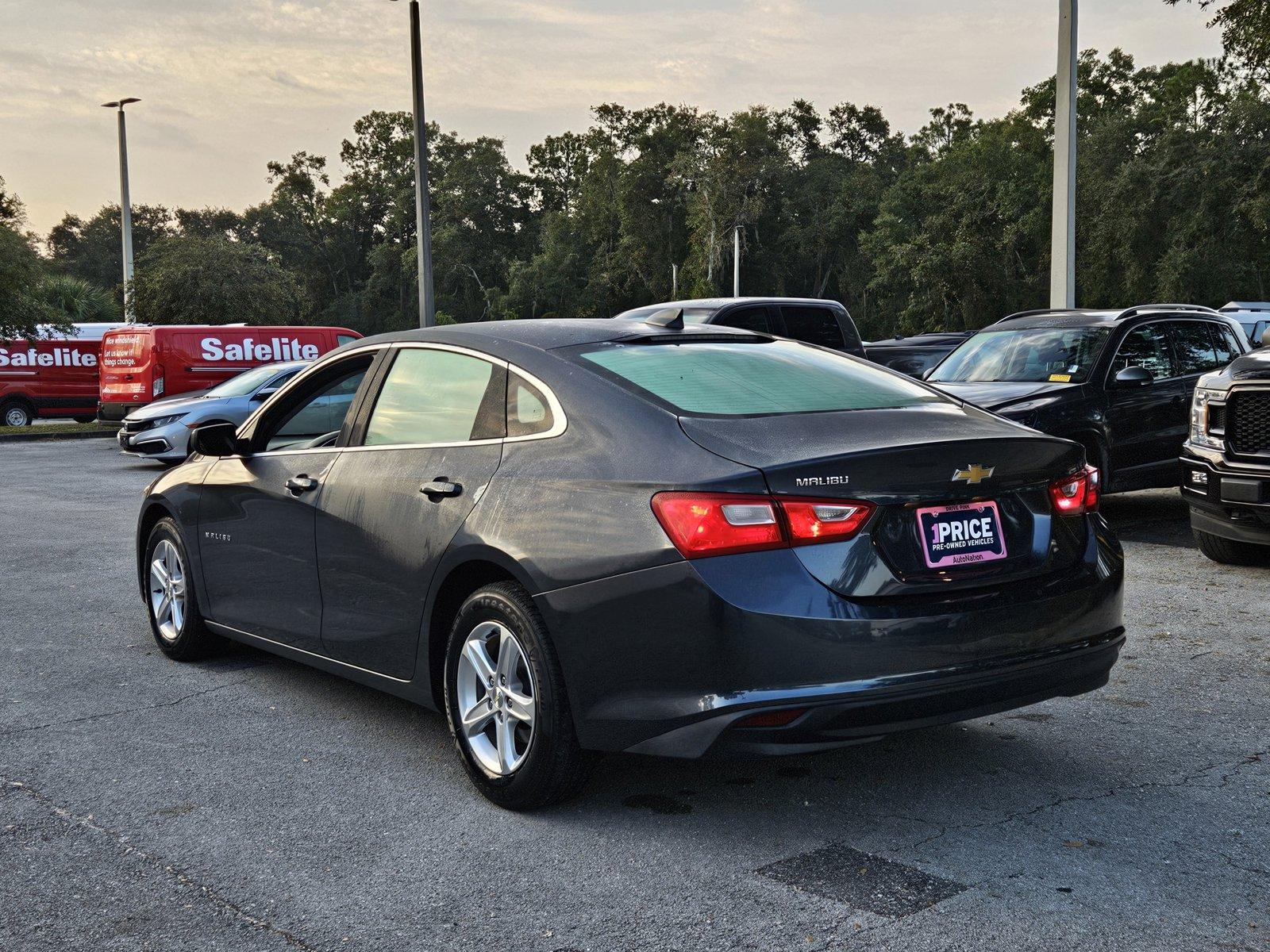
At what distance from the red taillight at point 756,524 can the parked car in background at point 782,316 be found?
9278 millimetres

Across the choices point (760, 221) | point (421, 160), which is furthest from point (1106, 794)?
point (760, 221)

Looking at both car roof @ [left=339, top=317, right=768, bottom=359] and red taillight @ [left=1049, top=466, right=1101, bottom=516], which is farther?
car roof @ [left=339, top=317, right=768, bottom=359]

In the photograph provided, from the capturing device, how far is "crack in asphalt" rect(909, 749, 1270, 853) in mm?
3814

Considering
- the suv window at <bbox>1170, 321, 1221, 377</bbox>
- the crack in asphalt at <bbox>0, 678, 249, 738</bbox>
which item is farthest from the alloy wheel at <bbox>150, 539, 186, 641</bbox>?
the suv window at <bbox>1170, 321, 1221, 377</bbox>

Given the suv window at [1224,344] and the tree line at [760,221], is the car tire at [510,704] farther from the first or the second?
the tree line at [760,221]

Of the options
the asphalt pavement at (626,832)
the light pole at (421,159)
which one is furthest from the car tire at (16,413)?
the asphalt pavement at (626,832)

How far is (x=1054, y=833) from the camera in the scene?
12.3ft

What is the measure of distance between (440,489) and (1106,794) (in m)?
2.35

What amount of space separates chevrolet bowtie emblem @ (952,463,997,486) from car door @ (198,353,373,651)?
2.47 meters

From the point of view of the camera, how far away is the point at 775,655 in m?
3.47

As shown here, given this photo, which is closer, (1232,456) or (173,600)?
(173,600)

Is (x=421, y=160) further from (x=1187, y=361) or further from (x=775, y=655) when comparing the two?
(x=775, y=655)

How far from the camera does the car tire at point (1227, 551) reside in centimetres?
847

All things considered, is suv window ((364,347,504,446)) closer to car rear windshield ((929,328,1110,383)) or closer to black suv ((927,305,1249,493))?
black suv ((927,305,1249,493))
